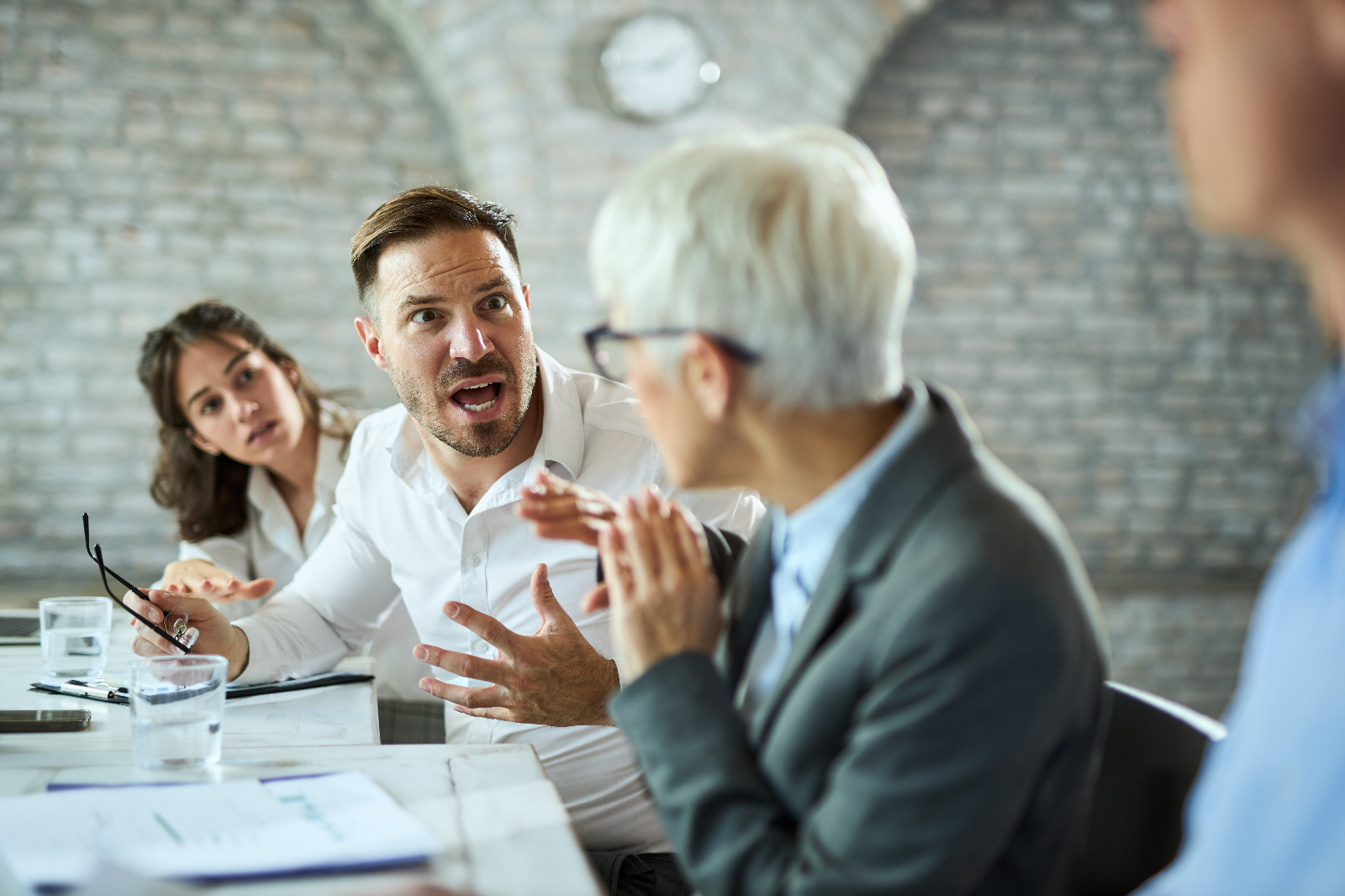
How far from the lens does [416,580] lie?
1.86 metres

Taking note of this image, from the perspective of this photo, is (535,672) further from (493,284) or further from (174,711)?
(493,284)

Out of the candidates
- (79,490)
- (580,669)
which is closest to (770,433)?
(580,669)

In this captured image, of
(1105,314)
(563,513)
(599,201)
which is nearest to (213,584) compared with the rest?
(563,513)

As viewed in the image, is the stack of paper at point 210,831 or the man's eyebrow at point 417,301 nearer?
the stack of paper at point 210,831

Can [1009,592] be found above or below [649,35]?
below

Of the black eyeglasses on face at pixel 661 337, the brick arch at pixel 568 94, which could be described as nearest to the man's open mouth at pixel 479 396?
the black eyeglasses on face at pixel 661 337

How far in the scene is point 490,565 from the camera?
1801 millimetres

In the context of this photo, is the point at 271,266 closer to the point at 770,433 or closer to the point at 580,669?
the point at 580,669

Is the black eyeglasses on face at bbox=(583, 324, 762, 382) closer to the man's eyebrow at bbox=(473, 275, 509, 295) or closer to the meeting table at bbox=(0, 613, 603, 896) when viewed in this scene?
the meeting table at bbox=(0, 613, 603, 896)

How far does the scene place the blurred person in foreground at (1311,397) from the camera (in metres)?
0.64

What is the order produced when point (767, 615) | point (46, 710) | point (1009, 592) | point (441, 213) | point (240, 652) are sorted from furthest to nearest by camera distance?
point (441, 213) < point (240, 652) < point (46, 710) < point (767, 615) < point (1009, 592)

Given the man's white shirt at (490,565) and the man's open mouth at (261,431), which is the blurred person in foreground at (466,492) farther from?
the man's open mouth at (261,431)

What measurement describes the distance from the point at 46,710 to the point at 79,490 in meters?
2.44

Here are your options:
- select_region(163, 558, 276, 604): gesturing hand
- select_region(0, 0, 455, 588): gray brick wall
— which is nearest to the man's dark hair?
select_region(163, 558, 276, 604): gesturing hand
